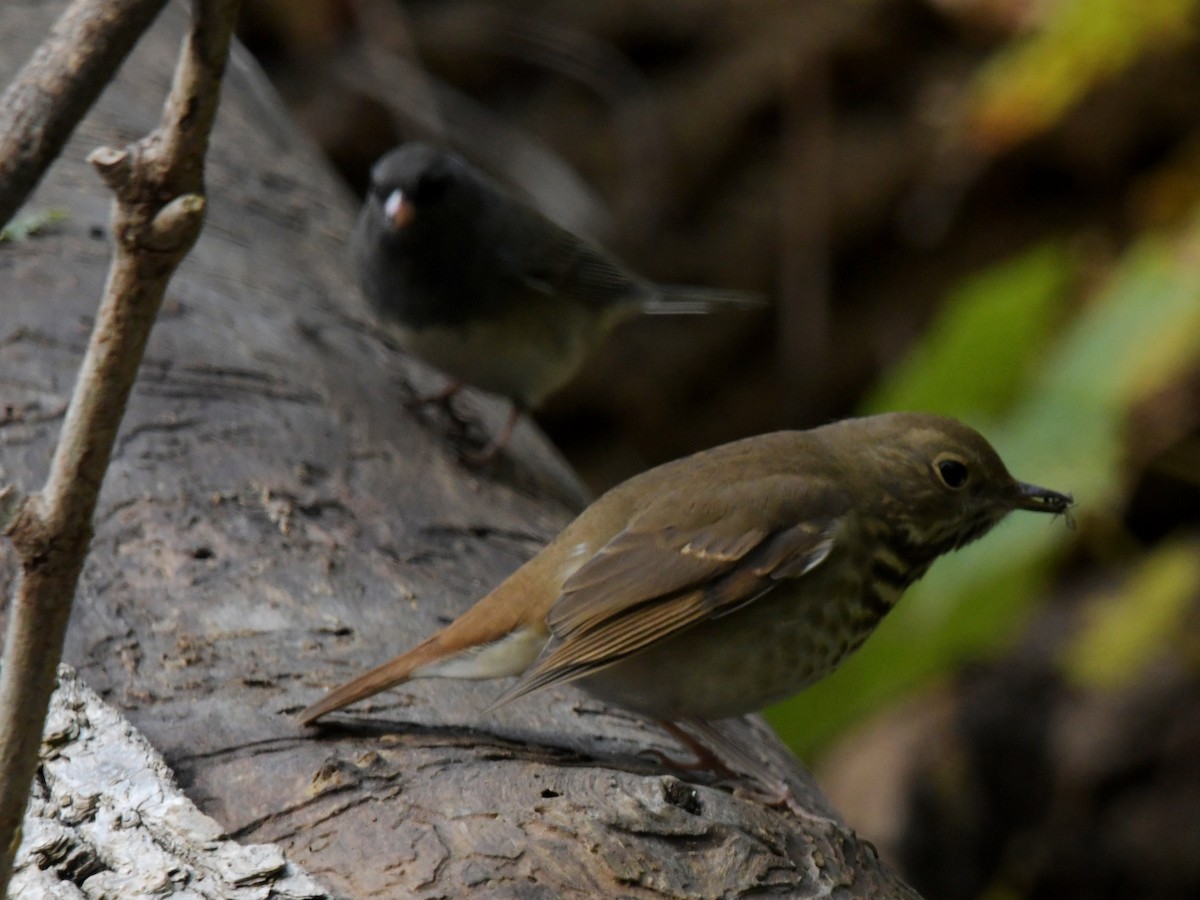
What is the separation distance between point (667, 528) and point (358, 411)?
34.4 inches

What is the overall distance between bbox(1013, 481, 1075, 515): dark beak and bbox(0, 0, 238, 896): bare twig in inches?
84.7

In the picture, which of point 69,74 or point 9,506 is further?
point 69,74

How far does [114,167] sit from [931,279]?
6318 millimetres

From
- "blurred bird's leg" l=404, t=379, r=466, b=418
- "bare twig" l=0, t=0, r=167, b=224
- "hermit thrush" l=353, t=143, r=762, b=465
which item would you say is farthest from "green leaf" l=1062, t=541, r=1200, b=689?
"bare twig" l=0, t=0, r=167, b=224

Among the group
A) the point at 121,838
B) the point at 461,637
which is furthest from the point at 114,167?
the point at 461,637

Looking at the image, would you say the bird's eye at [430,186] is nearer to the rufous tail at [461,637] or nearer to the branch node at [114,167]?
the rufous tail at [461,637]

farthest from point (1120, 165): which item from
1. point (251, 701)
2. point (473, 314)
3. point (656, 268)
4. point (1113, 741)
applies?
point (251, 701)

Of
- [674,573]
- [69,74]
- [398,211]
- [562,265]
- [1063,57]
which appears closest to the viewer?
[69,74]

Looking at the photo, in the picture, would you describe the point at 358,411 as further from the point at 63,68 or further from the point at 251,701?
the point at 63,68

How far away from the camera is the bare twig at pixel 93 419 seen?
4.36ft

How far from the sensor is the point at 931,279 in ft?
23.8

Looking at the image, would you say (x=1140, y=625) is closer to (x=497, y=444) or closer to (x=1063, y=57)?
(x=1063, y=57)

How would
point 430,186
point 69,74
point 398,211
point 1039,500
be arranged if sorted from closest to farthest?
point 69,74 → point 1039,500 → point 398,211 → point 430,186

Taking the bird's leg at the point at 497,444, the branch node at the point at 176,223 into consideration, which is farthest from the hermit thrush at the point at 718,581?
the branch node at the point at 176,223
